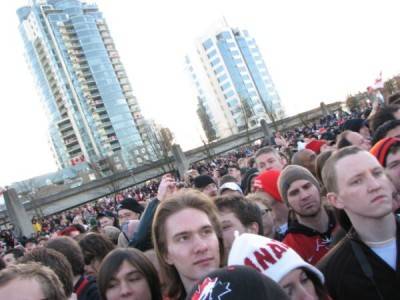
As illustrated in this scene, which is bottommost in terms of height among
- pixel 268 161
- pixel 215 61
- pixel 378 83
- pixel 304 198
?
pixel 304 198

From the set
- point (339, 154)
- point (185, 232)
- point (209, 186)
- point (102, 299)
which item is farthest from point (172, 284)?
point (209, 186)

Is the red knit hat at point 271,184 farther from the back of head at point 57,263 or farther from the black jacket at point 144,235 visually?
the back of head at point 57,263

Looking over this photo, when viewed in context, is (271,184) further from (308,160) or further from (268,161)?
(268,161)

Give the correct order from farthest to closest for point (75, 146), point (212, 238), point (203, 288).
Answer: point (75, 146) → point (212, 238) → point (203, 288)

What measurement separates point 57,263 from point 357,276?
2.27 metres

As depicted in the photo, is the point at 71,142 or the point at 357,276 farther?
the point at 71,142

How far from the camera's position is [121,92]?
13938cm

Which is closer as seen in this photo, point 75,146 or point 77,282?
point 77,282

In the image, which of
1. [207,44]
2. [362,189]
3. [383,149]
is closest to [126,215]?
[383,149]

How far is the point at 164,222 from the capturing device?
9.87 feet

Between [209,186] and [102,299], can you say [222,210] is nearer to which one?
[102,299]

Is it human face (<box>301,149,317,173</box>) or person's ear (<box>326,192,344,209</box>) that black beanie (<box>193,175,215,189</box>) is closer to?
human face (<box>301,149,317,173</box>)

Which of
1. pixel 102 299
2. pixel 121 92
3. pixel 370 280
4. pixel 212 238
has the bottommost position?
pixel 370 280

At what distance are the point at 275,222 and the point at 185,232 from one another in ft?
7.31
